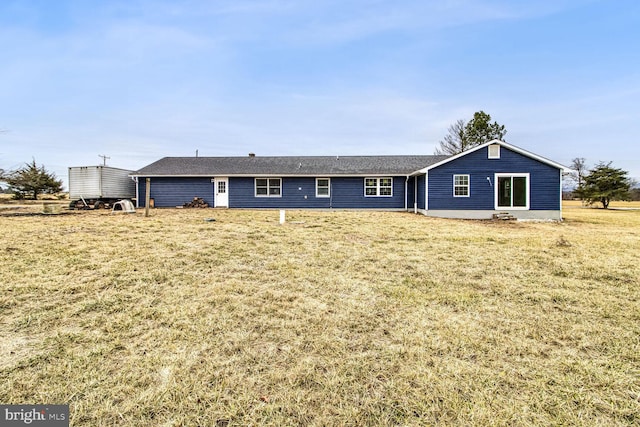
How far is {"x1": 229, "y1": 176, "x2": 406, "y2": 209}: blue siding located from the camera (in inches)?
821

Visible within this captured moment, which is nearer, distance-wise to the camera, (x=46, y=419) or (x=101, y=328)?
(x=46, y=419)

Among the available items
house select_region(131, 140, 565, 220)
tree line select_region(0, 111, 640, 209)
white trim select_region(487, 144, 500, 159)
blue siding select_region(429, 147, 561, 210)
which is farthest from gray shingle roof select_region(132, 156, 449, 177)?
tree line select_region(0, 111, 640, 209)

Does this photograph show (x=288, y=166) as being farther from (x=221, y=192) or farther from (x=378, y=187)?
(x=378, y=187)

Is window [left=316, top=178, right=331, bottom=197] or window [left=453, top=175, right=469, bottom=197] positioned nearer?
window [left=453, top=175, right=469, bottom=197]

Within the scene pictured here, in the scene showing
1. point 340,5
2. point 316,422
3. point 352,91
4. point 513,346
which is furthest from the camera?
point 352,91

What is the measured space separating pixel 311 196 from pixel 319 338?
1790 centimetres

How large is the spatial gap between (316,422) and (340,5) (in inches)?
537

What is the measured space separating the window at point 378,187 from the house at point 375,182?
0.07m

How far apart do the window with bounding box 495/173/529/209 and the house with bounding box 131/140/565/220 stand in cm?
5

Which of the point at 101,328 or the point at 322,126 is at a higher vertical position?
the point at 322,126

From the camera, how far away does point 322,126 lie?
32.0 m

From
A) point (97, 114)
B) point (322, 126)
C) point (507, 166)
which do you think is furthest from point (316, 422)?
point (322, 126)

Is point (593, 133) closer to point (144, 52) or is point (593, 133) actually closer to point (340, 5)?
point (340, 5)

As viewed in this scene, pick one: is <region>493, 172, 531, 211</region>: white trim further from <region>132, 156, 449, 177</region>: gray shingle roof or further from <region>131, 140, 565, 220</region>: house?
<region>132, 156, 449, 177</region>: gray shingle roof
